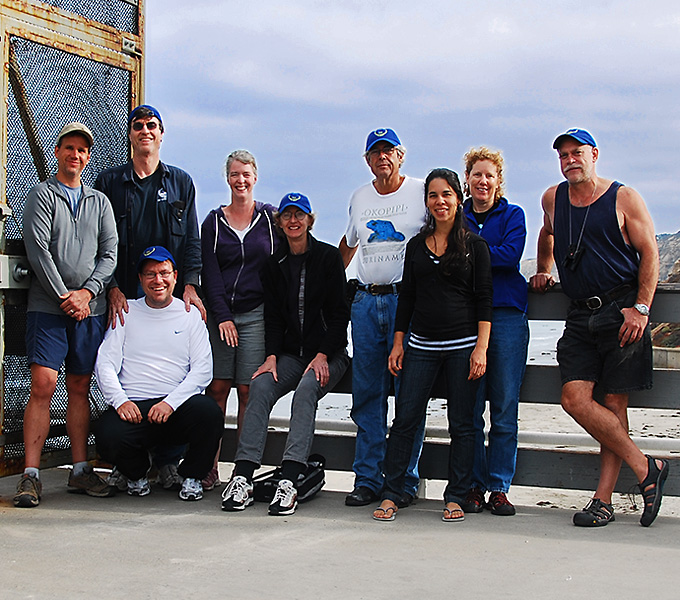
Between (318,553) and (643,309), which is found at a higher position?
(643,309)

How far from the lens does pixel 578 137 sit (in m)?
4.34

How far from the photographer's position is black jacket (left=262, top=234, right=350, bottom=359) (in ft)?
16.2

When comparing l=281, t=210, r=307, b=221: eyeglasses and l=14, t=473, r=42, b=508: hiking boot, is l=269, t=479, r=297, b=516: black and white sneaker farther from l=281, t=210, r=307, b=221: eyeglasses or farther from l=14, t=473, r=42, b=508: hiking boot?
l=281, t=210, r=307, b=221: eyeglasses

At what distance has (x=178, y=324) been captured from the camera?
4.93m

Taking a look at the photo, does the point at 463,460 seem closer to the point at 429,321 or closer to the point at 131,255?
the point at 429,321

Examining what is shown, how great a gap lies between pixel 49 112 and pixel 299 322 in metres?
2.16

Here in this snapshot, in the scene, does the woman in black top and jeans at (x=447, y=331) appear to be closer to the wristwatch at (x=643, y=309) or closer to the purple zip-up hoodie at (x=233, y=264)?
the wristwatch at (x=643, y=309)

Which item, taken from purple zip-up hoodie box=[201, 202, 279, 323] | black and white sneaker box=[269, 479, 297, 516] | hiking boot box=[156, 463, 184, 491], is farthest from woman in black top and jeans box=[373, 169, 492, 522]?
hiking boot box=[156, 463, 184, 491]

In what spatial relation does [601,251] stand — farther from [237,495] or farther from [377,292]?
[237,495]

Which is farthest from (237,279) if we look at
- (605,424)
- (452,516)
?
(605,424)

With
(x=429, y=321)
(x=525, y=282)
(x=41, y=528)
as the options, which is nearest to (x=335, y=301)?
(x=429, y=321)

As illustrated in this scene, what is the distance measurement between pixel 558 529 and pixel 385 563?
3.66ft

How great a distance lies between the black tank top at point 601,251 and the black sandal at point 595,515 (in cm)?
110

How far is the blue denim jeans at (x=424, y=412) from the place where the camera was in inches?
173
